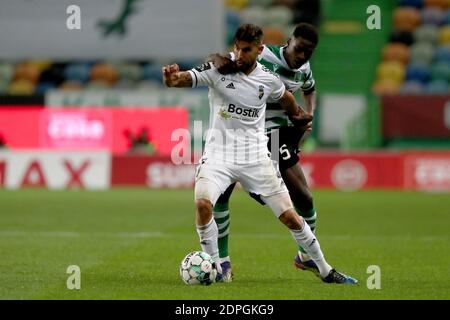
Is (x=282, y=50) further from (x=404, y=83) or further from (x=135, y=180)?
(x=404, y=83)

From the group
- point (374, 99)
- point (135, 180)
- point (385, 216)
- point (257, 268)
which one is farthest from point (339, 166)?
point (257, 268)

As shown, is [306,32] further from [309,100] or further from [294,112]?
[309,100]

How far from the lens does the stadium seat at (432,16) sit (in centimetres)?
3039

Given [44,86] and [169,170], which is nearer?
[169,170]

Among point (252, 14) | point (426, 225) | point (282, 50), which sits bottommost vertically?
point (426, 225)

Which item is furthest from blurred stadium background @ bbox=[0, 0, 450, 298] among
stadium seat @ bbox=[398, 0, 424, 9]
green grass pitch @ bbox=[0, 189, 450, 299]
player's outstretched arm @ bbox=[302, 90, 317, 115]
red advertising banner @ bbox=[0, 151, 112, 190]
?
player's outstretched arm @ bbox=[302, 90, 317, 115]

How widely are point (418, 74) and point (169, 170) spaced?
8483 millimetres

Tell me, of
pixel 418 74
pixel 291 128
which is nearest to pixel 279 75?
pixel 291 128

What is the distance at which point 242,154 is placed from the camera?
356 inches

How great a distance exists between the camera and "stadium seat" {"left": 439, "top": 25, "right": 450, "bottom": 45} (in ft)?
97.1

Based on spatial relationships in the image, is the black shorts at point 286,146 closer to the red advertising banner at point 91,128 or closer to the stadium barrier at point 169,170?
the stadium barrier at point 169,170

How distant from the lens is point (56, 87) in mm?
28609

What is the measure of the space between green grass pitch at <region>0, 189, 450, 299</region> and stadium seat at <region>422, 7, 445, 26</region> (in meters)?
10.3
